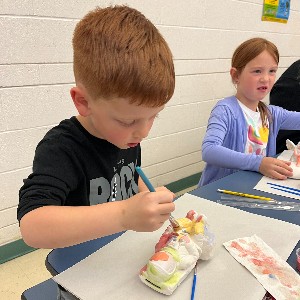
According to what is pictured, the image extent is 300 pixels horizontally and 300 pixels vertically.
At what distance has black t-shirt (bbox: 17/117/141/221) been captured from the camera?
0.61m

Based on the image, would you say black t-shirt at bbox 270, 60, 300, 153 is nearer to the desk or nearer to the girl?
the girl

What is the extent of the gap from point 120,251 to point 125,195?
273mm

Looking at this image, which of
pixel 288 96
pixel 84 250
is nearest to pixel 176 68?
pixel 288 96

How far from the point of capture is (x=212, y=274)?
60 cm

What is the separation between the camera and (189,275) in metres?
0.59

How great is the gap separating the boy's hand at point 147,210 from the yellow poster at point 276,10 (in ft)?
8.40

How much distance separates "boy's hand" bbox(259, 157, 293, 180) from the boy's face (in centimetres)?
55

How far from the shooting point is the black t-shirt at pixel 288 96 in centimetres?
164

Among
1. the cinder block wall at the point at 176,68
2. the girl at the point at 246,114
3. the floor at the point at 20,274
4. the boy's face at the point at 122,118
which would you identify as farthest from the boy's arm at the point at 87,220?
the cinder block wall at the point at 176,68

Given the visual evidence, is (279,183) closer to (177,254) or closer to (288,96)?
(177,254)

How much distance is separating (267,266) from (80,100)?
465 millimetres

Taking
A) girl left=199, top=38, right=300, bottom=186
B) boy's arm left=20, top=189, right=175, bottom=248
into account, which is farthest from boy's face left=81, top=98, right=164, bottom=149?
girl left=199, top=38, right=300, bottom=186

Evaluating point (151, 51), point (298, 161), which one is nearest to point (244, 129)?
point (298, 161)

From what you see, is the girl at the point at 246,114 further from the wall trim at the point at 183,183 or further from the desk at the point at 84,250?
the wall trim at the point at 183,183
